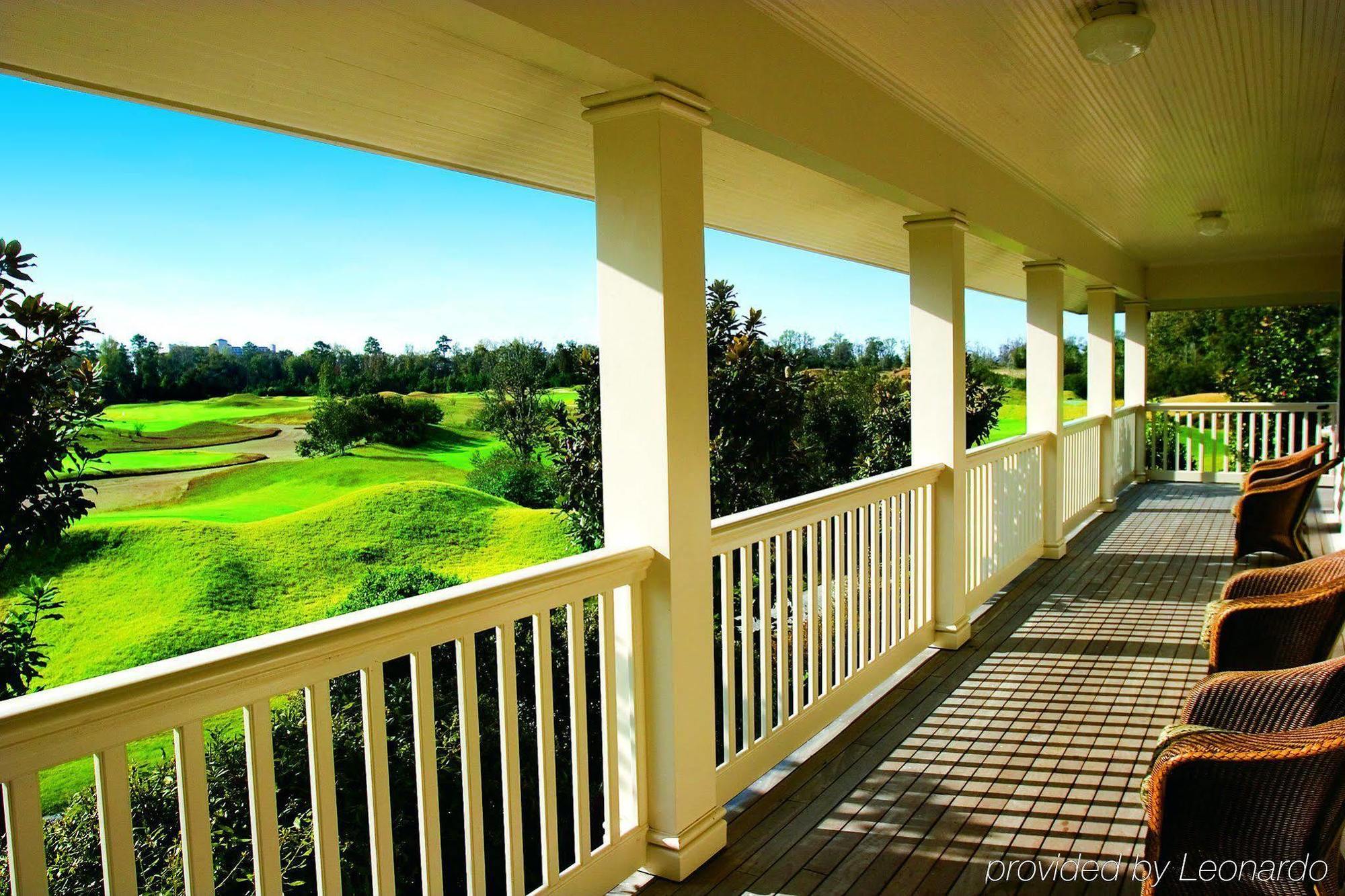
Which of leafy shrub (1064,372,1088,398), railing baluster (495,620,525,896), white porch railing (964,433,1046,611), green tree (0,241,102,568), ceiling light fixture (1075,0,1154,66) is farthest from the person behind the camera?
leafy shrub (1064,372,1088,398)

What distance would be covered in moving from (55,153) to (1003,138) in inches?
580

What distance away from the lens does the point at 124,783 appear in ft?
4.72

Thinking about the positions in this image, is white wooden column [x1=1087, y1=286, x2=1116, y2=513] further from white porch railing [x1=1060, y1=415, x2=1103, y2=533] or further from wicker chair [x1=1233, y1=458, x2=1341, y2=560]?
Answer: wicker chair [x1=1233, y1=458, x2=1341, y2=560]

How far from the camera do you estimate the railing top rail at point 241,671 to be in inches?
51.4

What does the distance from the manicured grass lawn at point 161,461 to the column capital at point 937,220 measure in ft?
34.3

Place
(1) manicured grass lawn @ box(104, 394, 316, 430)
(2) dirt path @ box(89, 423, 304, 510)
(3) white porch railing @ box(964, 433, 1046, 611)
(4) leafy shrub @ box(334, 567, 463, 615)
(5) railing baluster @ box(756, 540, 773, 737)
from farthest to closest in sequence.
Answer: (4) leafy shrub @ box(334, 567, 463, 615)
(2) dirt path @ box(89, 423, 304, 510)
(1) manicured grass lawn @ box(104, 394, 316, 430)
(3) white porch railing @ box(964, 433, 1046, 611)
(5) railing baluster @ box(756, 540, 773, 737)

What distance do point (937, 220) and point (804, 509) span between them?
198 cm

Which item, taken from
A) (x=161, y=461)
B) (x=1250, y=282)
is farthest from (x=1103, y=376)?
(x=161, y=461)

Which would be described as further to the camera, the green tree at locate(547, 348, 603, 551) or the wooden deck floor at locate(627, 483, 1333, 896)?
the green tree at locate(547, 348, 603, 551)

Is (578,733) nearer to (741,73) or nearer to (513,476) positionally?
(741,73)

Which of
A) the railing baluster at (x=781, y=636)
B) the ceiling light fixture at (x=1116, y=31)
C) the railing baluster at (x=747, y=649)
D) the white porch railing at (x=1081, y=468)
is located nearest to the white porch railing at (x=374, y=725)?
the railing baluster at (x=747, y=649)

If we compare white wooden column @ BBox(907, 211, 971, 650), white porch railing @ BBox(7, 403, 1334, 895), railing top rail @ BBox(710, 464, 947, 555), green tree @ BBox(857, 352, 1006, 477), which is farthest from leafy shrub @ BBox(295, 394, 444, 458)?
railing top rail @ BBox(710, 464, 947, 555)

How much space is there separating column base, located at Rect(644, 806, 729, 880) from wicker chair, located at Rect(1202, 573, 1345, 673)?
168cm

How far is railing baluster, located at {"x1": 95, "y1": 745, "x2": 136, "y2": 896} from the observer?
139 cm
